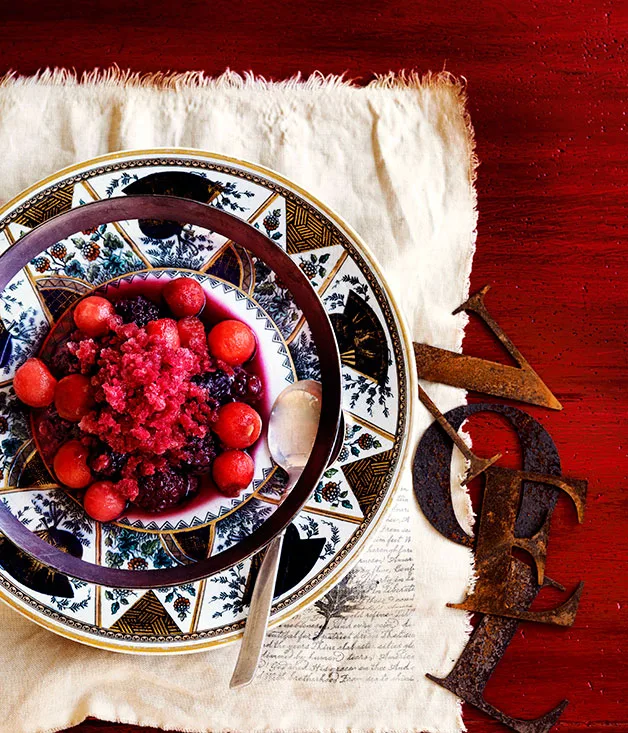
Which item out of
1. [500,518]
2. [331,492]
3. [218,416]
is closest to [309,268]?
[218,416]

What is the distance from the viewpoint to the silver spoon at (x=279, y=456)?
4.67 feet

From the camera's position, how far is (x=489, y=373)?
5.23 feet

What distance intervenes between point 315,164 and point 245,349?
0.48 metres

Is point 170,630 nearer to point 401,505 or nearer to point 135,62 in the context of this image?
point 401,505

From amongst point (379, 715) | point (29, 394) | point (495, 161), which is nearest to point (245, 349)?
point (29, 394)

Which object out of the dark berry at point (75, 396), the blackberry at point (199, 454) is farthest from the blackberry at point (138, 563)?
the dark berry at point (75, 396)

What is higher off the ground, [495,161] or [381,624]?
[495,161]

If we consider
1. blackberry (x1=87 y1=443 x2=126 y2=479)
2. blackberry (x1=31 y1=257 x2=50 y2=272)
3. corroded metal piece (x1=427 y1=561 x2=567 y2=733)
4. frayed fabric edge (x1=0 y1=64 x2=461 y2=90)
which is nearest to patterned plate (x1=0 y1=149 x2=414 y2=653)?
blackberry (x1=31 y1=257 x2=50 y2=272)

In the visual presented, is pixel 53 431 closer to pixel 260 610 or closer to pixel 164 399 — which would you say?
pixel 164 399

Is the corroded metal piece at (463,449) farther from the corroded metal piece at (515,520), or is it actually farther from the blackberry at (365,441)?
the blackberry at (365,441)

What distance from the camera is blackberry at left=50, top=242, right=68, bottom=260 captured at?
58.1 inches

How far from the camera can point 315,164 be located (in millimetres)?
A: 1628

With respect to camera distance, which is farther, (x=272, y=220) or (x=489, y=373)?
(x=489, y=373)

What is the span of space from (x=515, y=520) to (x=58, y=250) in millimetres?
1142
